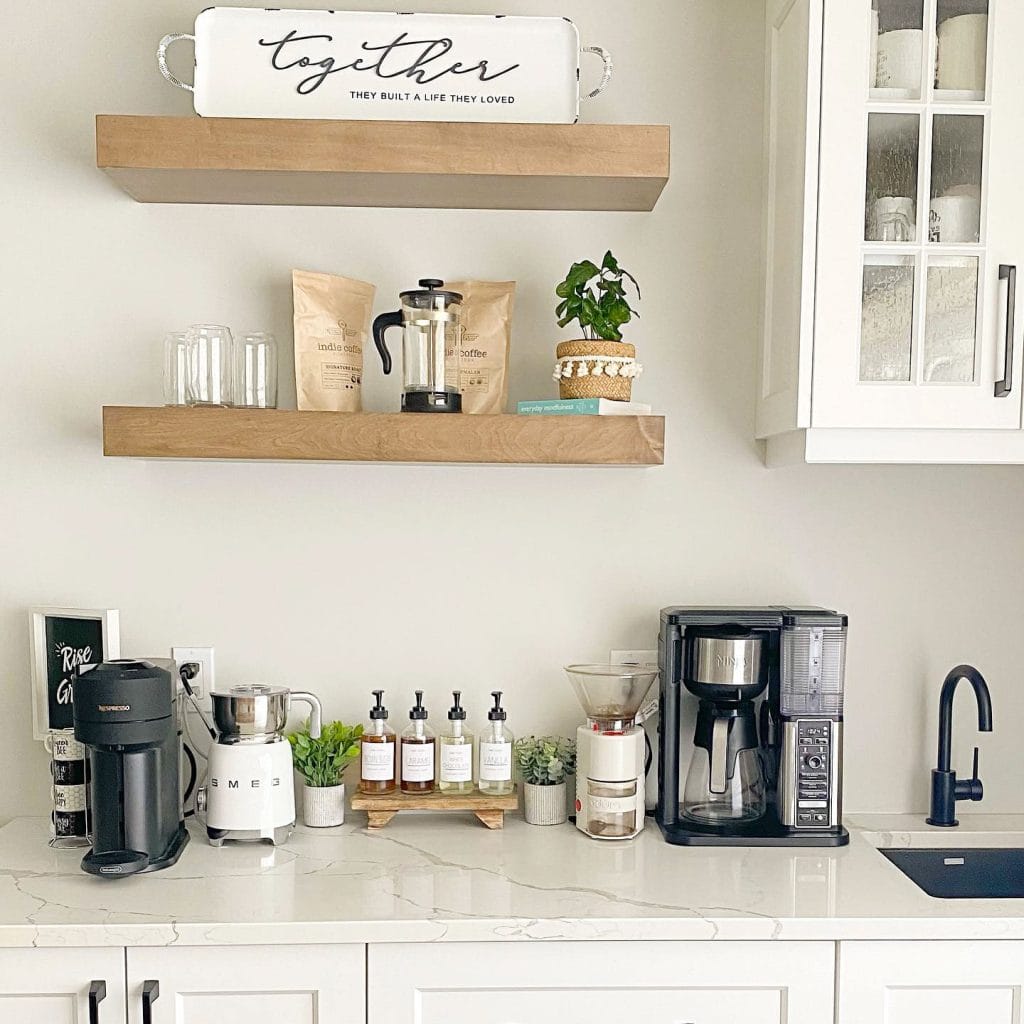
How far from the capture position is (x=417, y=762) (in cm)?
200

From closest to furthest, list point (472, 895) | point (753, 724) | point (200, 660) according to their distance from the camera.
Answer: point (472, 895) < point (753, 724) < point (200, 660)

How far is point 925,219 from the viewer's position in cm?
177

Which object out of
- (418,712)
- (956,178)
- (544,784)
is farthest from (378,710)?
(956,178)

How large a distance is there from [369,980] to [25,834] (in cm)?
78

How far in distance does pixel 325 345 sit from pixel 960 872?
4.91 feet

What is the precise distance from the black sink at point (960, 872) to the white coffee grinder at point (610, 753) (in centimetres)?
50

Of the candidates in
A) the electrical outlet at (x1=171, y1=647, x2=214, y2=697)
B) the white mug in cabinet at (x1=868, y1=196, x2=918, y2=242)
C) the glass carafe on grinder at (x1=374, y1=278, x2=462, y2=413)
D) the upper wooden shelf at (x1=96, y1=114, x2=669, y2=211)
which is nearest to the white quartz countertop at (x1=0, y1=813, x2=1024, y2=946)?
the electrical outlet at (x1=171, y1=647, x2=214, y2=697)

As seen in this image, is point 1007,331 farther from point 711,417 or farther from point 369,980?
point 369,980

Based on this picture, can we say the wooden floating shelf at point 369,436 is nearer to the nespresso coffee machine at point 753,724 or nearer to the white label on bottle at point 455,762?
the nespresso coffee machine at point 753,724

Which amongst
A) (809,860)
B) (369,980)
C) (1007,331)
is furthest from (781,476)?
(369,980)

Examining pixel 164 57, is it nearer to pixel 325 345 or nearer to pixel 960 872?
pixel 325 345

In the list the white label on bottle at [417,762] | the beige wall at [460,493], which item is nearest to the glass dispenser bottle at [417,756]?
the white label on bottle at [417,762]

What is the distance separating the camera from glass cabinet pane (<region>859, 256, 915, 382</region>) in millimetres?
1775

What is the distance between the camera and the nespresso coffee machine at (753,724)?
1.92 meters
